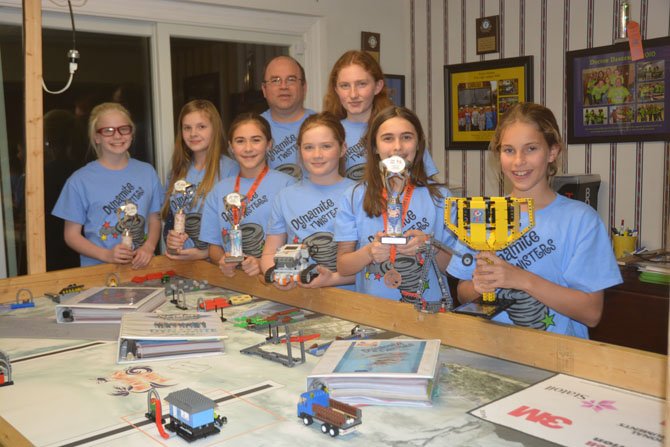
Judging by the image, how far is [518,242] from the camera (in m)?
2.10

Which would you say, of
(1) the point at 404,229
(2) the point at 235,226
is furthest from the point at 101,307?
(1) the point at 404,229

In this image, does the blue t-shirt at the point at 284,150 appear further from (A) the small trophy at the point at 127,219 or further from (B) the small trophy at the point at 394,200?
(B) the small trophy at the point at 394,200

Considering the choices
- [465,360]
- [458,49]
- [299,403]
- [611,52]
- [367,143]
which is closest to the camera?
[299,403]

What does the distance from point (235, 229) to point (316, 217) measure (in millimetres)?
326

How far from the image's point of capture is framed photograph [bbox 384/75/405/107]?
4992 millimetres

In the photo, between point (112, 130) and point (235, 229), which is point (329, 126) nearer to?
point (235, 229)

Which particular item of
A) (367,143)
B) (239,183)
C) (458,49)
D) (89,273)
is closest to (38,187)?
(89,273)

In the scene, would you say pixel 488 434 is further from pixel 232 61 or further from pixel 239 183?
pixel 232 61

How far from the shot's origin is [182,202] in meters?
3.08

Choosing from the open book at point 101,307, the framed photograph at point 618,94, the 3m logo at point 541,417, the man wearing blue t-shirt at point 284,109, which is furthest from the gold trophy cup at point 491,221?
the framed photograph at point 618,94

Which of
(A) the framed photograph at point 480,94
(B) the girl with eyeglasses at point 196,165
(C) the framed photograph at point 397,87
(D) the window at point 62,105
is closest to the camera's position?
(B) the girl with eyeglasses at point 196,165

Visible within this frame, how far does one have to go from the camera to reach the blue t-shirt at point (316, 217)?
107 inches

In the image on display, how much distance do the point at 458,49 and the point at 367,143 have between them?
238 cm

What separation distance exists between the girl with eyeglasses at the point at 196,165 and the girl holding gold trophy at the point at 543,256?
4.81 ft
